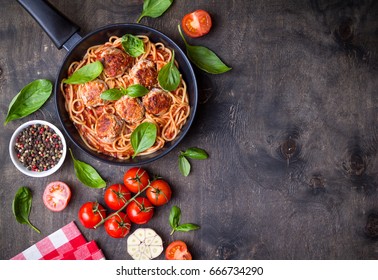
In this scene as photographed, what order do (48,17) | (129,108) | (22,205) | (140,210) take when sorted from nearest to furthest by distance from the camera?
(48,17) < (129,108) < (140,210) < (22,205)

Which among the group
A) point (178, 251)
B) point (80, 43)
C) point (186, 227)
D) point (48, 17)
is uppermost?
point (48, 17)

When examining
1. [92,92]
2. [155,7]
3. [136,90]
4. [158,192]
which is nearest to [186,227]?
[158,192]

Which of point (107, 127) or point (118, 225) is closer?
point (107, 127)

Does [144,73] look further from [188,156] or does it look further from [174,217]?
[174,217]

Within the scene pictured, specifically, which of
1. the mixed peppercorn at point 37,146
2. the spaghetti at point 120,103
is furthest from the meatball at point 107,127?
the mixed peppercorn at point 37,146

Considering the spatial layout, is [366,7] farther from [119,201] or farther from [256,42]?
[119,201]

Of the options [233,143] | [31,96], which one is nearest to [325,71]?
[233,143]
